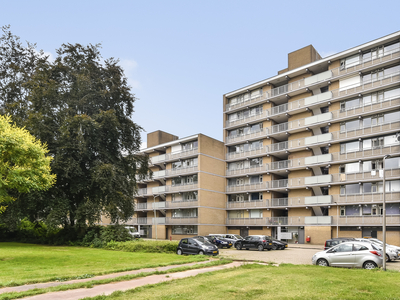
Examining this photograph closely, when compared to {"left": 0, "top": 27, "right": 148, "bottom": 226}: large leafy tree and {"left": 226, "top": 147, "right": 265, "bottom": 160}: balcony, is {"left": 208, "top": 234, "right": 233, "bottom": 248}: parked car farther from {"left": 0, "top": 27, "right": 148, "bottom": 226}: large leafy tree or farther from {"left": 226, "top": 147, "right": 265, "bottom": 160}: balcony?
{"left": 226, "top": 147, "right": 265, "bottom": 160}: balcony

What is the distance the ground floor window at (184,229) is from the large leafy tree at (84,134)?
61.7 feet

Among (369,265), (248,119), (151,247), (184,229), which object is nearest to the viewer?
(369,265)

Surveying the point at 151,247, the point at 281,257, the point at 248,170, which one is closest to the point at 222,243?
the point at 151,247

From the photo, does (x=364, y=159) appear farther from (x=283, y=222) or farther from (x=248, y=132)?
(x=248, y=132)

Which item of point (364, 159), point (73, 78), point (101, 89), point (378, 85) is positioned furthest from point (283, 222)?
point (73, 78)

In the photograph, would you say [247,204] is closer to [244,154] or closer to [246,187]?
[246,187]

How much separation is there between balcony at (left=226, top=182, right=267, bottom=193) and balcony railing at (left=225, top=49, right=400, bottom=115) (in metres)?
11.6

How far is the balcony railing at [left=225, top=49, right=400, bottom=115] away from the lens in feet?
130

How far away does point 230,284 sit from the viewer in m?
12.1

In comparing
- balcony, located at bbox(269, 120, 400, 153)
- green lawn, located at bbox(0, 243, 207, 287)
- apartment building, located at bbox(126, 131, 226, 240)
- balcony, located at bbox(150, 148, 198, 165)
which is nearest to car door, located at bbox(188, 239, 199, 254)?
green lawn, located at bbox(0, 243, 207, 287)

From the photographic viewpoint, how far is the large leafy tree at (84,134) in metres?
30.9

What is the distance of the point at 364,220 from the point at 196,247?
2260cm

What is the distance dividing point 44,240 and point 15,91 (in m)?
17.0

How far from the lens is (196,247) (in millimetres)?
25844
